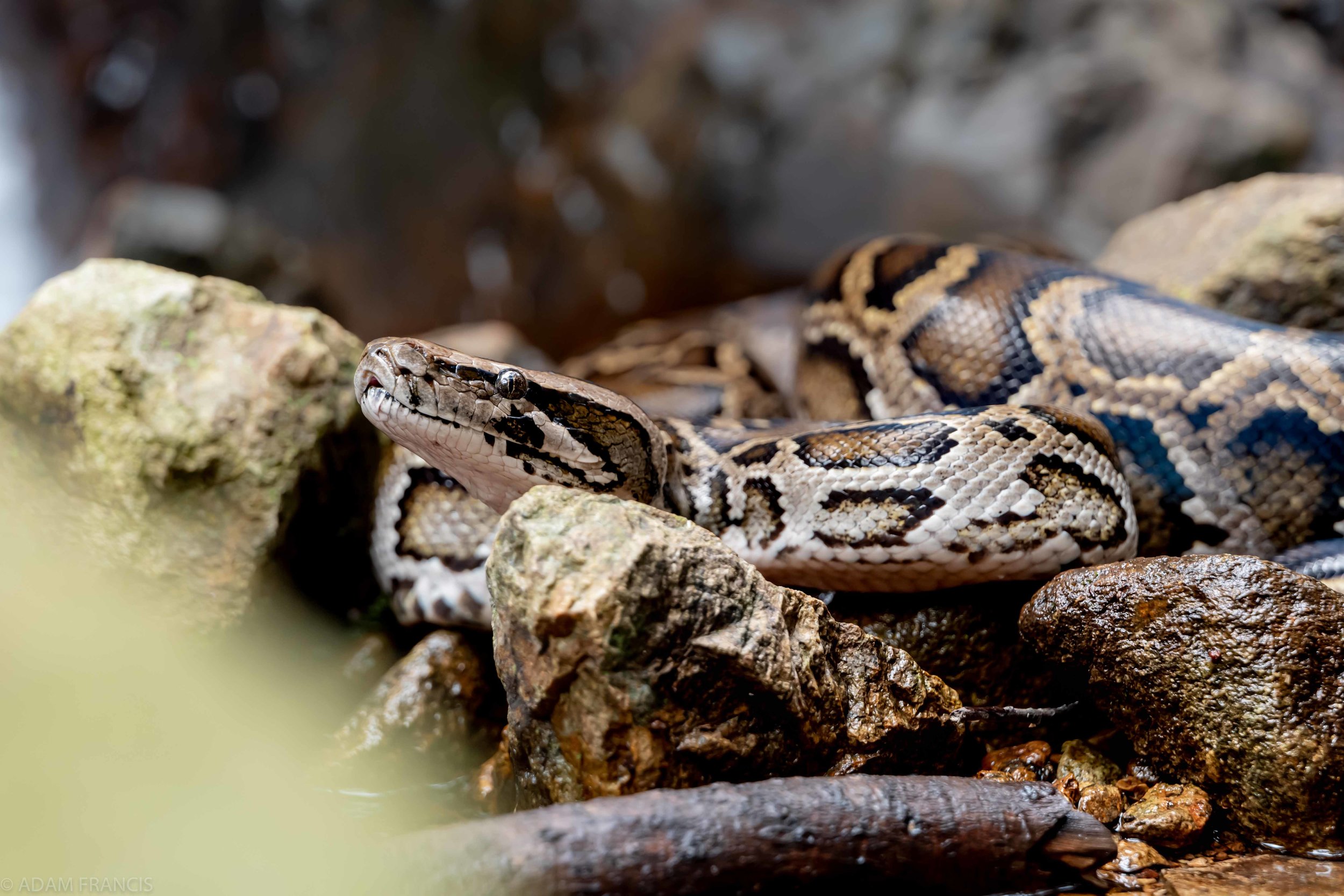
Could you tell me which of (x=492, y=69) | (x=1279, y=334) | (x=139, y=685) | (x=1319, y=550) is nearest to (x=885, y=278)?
(x=1279, y=334)

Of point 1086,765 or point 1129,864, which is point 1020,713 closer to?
point 1086,765

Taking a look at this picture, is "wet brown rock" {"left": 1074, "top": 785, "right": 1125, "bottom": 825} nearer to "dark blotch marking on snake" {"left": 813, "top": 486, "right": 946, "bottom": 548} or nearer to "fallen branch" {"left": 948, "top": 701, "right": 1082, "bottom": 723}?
"fallen branch" {"left": 948, "top": 701, "right": 1082, "bottom": 723}

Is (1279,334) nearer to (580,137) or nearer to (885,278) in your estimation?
(885,278)

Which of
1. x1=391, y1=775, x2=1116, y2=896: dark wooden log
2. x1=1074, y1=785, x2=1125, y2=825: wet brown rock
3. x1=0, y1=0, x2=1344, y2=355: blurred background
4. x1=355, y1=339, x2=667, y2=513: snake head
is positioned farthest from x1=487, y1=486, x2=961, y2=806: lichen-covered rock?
x1=0, y1=0, x2=1344, y2=355: blurred background

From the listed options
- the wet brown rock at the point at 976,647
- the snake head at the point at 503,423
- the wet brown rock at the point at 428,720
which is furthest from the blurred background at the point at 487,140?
the snake head at the point at 503,423

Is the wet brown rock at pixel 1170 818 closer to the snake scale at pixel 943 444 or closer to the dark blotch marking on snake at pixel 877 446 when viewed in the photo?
the snake scale at pixel 943 444

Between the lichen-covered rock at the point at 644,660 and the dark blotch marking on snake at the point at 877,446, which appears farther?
the dark blotch marking on snake at the point at 877,446
